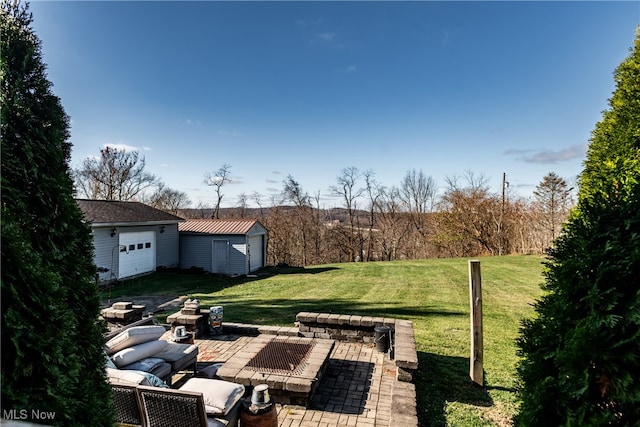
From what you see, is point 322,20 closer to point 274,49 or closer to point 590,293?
point 274,49

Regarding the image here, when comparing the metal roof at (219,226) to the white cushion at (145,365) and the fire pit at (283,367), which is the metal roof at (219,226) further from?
the white cushion at (145,365)

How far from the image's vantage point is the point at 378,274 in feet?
51.6

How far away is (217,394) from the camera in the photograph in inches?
134

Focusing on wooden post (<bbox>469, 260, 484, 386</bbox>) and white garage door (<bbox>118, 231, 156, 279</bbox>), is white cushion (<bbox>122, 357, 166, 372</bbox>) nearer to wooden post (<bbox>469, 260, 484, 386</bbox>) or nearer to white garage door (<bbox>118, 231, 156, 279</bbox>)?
wooden post (<bbox>469, 260, 484, 386</bbox>)

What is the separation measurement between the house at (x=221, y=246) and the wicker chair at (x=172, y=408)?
14389mm

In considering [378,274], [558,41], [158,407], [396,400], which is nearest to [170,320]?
[158,407]

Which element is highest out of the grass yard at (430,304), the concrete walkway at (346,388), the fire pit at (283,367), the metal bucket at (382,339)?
the fire pit at (283,367)

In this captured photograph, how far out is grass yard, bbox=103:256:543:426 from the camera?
457cm

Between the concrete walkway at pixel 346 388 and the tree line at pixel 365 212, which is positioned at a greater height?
the tree line at pixel 365 212

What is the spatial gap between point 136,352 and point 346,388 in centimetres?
307

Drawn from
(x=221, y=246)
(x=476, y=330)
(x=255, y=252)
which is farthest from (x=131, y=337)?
(x=255, y=252)

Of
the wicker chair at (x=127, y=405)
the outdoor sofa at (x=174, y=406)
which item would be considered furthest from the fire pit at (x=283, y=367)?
the wicker chair at (x=127, y=405)

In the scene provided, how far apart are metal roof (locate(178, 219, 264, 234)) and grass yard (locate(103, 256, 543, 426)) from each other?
2.72m

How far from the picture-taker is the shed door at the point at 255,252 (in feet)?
58.7
